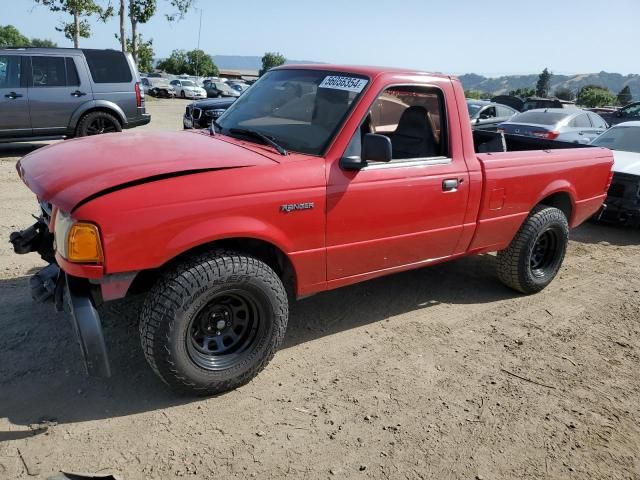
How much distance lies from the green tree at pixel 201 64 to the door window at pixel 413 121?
215ft

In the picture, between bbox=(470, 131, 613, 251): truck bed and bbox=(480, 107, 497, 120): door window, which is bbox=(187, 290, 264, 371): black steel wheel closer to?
bbox=(470, 131, 613, 251): truck bed

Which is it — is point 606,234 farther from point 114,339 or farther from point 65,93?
point 65,93

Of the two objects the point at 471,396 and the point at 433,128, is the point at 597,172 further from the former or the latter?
the point at 471,396

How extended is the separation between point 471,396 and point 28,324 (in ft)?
10.0

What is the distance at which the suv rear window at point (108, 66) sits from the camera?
10152mm

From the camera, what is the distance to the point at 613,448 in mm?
2982

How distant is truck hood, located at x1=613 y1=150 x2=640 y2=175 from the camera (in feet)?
23.8

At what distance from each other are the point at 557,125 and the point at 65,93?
10254 millimetres

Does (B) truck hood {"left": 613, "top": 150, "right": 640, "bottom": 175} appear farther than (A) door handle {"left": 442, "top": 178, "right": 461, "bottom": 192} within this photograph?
Yes

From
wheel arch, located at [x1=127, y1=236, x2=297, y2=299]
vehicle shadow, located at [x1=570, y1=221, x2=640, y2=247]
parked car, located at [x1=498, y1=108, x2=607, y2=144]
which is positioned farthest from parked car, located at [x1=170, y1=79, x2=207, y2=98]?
wheel arch, located at [x1=127, y1=236, x2=297, y2=299]

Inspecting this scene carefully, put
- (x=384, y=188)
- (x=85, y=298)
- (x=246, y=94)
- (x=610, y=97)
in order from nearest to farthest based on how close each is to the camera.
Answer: (x=85, y=298)
(x=384, y=188)
(x=246, y=94)
(x=610, y=97)

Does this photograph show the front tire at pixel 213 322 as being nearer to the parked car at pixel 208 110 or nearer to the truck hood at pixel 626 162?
the truck hood at pixel 626 162

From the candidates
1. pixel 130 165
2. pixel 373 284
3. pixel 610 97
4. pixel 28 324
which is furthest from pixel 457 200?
pixel 610 97

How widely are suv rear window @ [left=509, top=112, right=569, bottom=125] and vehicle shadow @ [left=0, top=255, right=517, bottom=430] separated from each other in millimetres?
8332
